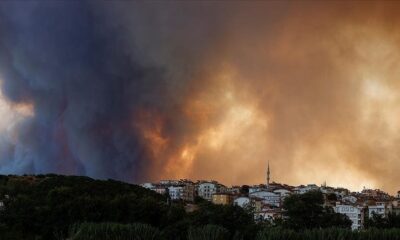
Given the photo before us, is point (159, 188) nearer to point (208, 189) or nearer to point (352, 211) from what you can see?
point (208, 189)

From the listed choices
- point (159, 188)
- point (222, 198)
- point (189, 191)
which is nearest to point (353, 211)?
point (222, 198)

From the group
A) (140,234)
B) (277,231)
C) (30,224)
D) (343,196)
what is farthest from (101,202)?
(343,196)

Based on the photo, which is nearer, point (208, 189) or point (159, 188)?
point (159, 188)

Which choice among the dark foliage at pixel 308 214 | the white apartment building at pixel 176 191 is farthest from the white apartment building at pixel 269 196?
the dark foliage at pixel 308 214

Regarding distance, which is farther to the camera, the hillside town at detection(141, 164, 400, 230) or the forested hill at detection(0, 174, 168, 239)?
the hillside town at detection(141, 164, 400, 230)

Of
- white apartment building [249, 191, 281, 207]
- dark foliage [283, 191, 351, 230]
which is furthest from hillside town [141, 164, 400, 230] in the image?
dark foliage [283, 191, 351, 230]

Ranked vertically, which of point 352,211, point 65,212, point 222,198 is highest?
point 222,198

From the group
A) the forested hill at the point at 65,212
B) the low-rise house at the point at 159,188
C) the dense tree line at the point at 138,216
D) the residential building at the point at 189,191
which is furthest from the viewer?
the low-rise house at the point at 159,188

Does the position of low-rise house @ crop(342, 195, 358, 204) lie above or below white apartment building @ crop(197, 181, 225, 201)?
below

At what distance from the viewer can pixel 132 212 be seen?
1512 inches

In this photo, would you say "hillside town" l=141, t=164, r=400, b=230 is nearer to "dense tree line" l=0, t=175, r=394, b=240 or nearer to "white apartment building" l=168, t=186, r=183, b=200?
"white apartment building" l=168, t=186, r=183, b=200

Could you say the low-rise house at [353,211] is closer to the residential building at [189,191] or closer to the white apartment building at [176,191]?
the white apartment building at [176,191]

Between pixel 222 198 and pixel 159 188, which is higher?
pixel 159 188

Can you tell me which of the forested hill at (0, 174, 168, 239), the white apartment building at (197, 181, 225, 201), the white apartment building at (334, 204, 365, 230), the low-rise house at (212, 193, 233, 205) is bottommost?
the forested hill at (0, 174, 168, 239)
